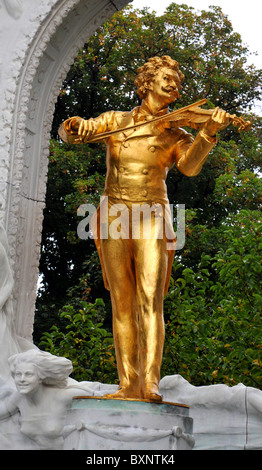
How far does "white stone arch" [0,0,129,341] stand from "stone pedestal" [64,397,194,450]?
2.14 meters

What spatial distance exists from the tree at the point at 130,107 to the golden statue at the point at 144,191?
6213mm

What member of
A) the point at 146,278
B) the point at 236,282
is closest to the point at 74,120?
the point at 146,278

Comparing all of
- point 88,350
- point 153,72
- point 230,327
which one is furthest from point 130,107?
point 153,72

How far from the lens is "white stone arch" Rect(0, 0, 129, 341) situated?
6.50m

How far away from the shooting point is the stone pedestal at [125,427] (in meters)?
A: 4.24

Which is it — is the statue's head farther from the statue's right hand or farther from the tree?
the tree

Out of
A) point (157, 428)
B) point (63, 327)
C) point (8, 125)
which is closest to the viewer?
point (157, 428)

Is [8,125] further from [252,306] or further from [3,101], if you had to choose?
[252,306]

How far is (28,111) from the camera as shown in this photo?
6.83 m

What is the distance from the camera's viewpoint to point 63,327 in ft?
39.2

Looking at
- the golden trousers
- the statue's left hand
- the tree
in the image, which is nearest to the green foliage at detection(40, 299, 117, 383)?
the tree

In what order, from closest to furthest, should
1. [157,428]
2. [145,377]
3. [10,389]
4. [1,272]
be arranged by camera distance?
1. [157,428]
2. [145,377]
3. [10,389]
4. [1,272]

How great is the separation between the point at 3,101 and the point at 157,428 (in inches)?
136

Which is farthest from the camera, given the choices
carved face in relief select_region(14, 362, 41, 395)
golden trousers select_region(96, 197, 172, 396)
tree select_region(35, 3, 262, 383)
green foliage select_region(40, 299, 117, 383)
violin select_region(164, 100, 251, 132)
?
tree select_region(35, 3, 262, 383)
